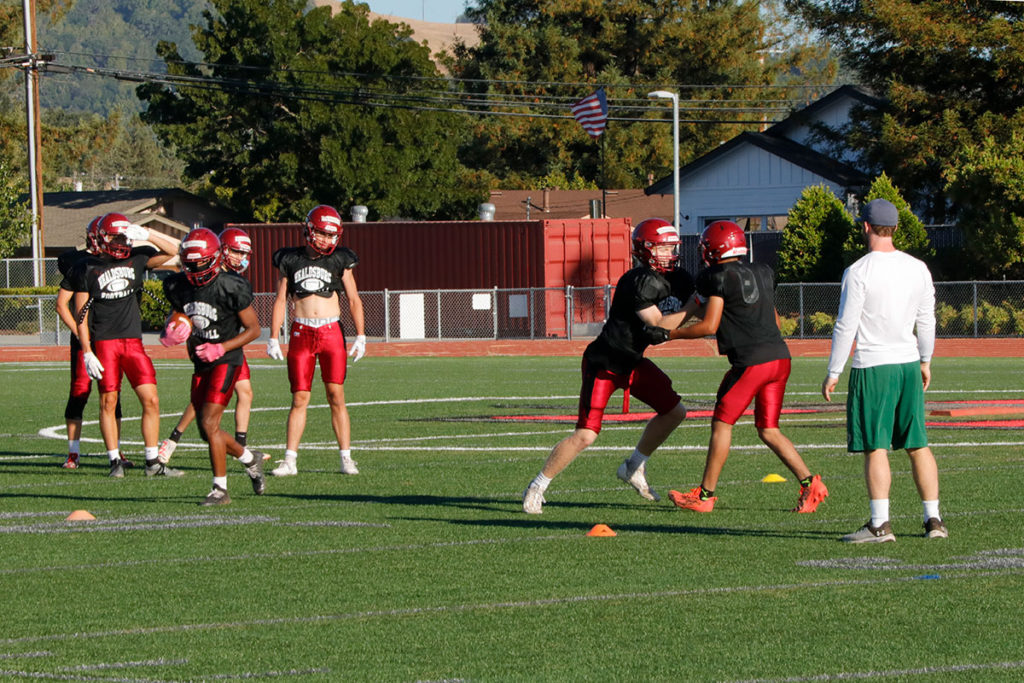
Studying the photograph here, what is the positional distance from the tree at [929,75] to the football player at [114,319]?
30.4m

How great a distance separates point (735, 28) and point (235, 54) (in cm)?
2658

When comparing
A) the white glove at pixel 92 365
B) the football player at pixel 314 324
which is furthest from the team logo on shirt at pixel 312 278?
the white glove at pixel 92 365

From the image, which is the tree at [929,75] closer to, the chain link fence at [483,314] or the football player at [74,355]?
the chain link fence at [483,314]

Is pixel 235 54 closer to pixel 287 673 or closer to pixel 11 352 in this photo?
pixel 11 352

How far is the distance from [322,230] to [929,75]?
1315 inches

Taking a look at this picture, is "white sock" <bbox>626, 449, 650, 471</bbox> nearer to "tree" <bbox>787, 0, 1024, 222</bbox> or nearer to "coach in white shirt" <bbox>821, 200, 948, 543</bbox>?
"coach in white shirt" <bbox>821, 200, 948, 543</bbox>

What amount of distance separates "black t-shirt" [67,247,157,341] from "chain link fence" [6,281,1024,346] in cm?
2273

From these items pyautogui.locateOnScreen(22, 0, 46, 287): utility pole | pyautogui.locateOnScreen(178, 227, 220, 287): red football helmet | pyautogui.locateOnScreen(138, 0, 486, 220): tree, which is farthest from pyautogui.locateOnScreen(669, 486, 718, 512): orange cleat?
pyautogui.locateOnScreen(138, 0, 486, 220): tree

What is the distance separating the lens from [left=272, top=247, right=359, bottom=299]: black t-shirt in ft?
39.6

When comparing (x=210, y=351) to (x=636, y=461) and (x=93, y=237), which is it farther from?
(x=636, y=461)

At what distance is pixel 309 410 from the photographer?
18.8m

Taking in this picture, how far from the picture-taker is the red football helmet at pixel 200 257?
10.5 metres

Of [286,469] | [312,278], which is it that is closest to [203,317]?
[312,278]

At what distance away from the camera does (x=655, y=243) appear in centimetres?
944
